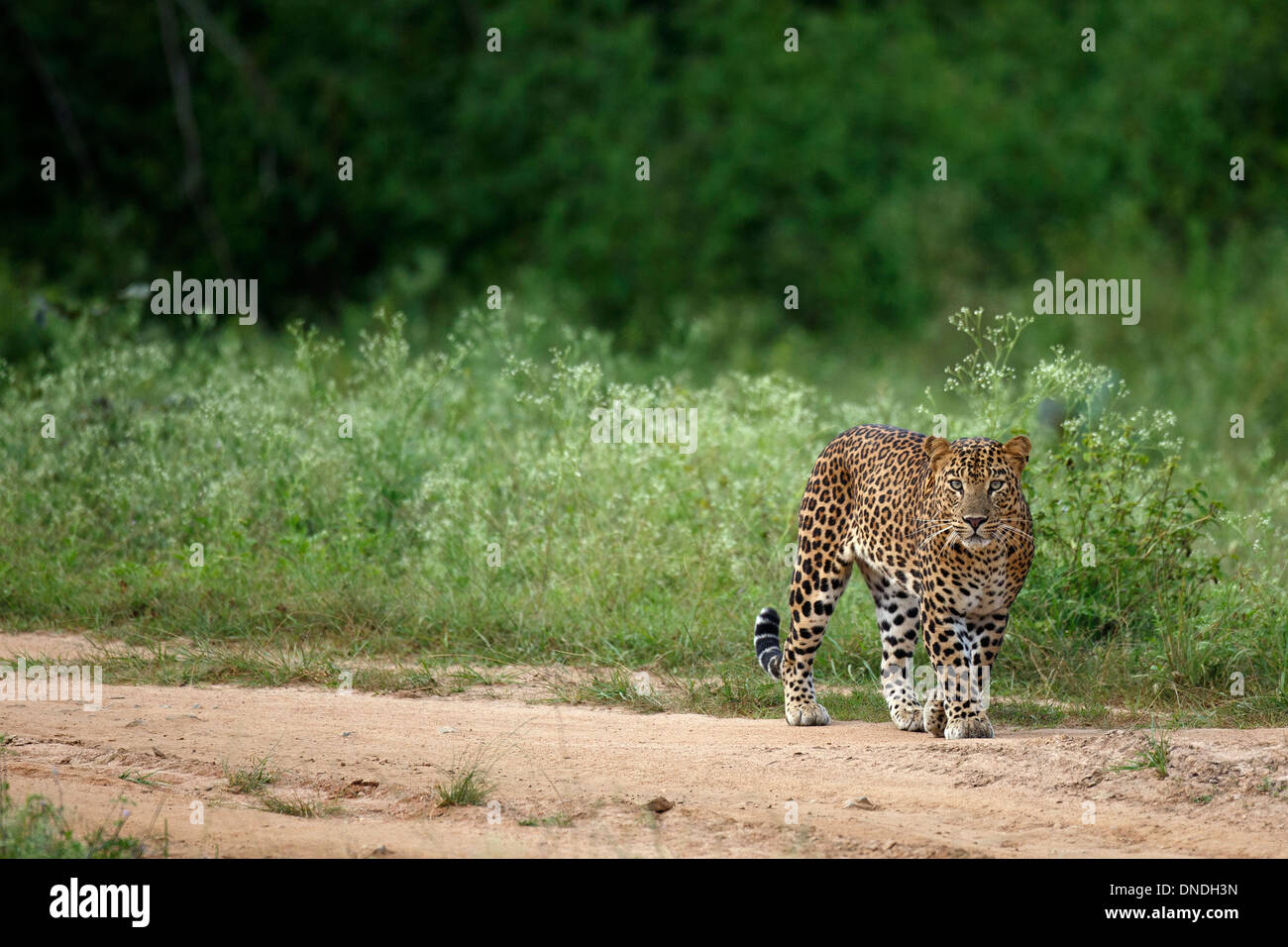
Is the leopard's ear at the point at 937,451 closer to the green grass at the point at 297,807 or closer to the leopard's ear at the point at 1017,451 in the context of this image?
the leopard's ear at the point at 1017,451

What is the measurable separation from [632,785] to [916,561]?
1517 mm

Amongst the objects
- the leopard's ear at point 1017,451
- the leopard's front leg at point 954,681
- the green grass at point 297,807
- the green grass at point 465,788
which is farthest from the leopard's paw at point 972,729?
the green grass at point 297,807

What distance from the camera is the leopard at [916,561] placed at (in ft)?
19.6

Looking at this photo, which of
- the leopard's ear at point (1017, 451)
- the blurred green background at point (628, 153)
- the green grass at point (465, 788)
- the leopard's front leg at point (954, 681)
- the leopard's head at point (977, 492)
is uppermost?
the blurred green background at point (628, 153)

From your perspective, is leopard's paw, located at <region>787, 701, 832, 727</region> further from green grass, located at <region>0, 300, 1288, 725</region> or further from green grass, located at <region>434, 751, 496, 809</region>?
green grass, located at <region>434, 751, 496, 809</region>

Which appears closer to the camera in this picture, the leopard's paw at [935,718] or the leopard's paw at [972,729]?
the leopard's paw at [972,729]

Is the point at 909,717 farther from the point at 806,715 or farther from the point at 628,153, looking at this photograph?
the point at 628,153

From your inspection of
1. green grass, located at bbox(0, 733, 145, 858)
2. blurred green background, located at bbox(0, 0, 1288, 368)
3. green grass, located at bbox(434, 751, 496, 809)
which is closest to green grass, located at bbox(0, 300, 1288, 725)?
green grass, located at bbox(434, 751, 496, 809)

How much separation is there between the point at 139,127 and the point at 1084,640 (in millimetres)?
16408

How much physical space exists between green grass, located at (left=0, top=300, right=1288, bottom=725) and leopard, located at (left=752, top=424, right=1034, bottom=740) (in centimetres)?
41

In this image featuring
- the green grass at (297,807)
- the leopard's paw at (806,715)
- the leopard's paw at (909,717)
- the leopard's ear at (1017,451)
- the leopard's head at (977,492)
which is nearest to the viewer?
the green grass at (297,807)

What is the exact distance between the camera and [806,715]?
21.3 feet

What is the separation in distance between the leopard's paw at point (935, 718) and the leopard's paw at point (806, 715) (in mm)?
480
